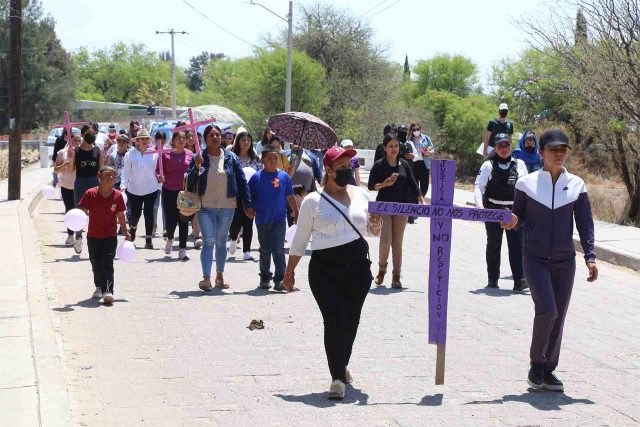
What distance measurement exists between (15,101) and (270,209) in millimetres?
15826

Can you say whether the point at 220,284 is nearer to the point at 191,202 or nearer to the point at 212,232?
the point at 212,232

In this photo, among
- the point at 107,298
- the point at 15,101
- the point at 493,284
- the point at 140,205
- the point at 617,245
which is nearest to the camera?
the point at 107,298

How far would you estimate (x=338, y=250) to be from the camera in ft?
24.5

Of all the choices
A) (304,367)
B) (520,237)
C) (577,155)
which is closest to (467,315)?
(520,237)

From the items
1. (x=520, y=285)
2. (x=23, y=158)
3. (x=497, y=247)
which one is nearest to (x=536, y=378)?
(x=520, y=285)

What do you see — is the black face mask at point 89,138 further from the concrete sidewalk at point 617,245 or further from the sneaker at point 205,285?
the concrete sidewalk at point 617,245

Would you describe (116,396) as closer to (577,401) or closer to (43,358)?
(43,358)

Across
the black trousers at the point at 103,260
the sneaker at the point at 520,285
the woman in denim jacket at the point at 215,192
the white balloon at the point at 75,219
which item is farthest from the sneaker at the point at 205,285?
the sneaker at the point at 520,285

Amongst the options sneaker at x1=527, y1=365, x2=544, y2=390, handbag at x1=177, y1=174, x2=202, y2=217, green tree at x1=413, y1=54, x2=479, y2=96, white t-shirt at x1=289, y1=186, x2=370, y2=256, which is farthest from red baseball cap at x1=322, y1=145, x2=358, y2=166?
green tree at x1=413, y1=54, x2=479, y2=96

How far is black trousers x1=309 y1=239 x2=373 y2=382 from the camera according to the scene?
7418mm

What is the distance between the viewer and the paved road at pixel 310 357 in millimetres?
6992

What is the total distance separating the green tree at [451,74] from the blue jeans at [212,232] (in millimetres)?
52962

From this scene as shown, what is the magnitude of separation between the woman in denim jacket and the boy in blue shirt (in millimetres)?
185

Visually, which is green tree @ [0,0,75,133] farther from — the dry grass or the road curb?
the road curb
